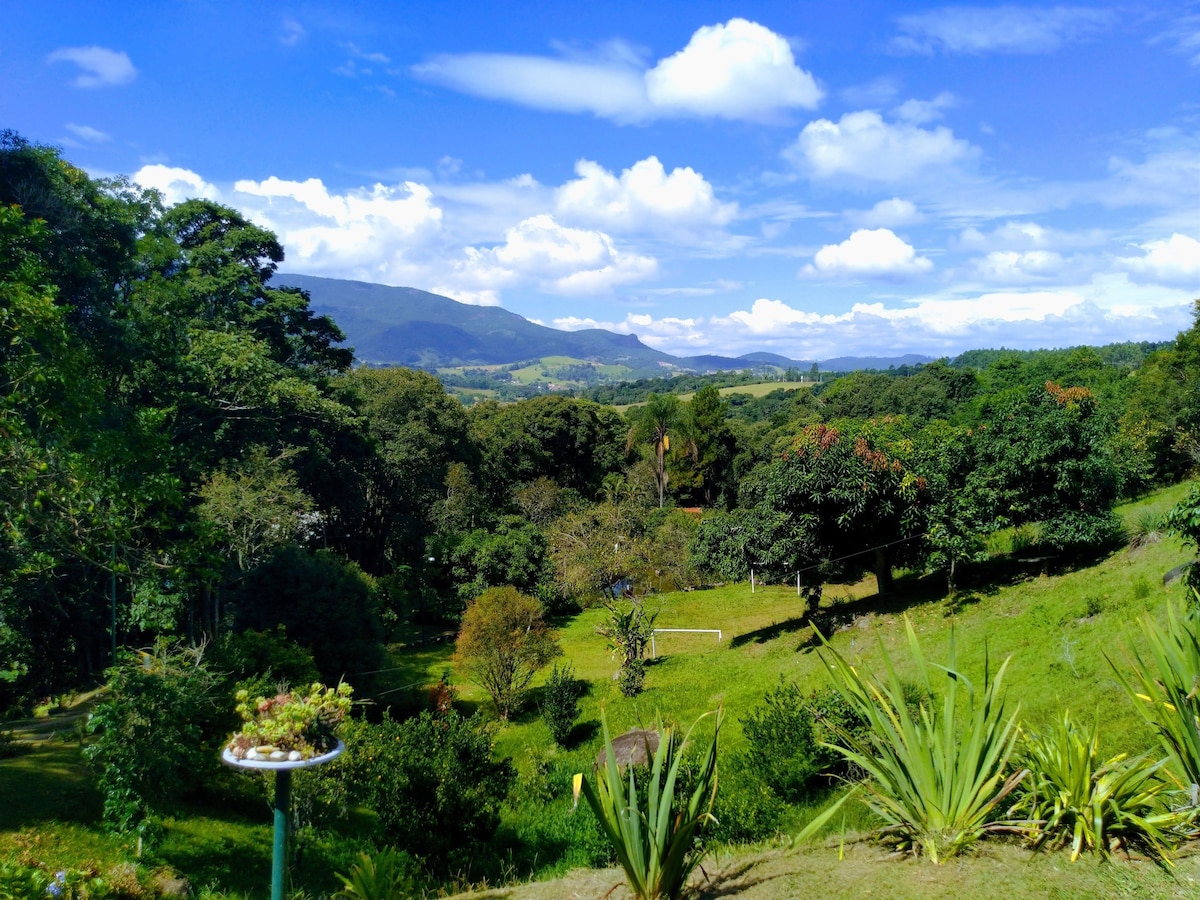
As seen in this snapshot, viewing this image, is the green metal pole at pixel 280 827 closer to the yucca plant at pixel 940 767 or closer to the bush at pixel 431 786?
the yucca plant at pixel 940 767

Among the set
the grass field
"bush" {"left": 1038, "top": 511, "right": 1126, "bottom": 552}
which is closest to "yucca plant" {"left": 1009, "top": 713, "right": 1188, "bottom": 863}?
the grass field

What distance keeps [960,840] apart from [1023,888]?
0.36m

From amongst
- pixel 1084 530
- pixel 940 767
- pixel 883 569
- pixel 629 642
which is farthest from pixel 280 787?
pixel 883 569

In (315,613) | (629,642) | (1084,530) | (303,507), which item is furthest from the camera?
(303,507)

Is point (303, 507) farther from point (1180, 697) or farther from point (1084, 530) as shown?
point (1180, 697)

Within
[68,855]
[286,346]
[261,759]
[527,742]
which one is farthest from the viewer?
[286,346]

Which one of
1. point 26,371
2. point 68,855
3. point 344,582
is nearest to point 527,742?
point 344,582

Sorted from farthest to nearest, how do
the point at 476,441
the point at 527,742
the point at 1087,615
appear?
the point at 476,441 < the point at 527,742 < the point at 1087,615

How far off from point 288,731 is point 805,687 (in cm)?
1351

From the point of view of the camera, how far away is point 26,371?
8.55m

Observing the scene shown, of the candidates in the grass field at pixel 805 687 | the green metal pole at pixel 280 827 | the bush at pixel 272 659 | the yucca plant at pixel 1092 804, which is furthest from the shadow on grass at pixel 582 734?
the green metal pole at pixel 280 827

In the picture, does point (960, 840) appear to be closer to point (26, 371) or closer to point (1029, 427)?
point (26, 371)

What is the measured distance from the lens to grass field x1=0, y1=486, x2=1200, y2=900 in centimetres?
409

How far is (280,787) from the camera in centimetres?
386
